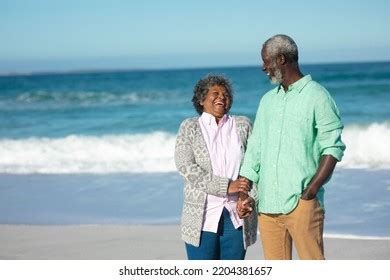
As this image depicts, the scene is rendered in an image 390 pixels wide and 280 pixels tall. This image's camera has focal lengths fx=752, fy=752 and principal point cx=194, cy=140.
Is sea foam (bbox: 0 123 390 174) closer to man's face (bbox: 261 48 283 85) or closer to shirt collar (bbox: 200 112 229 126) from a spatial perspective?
shirt collar (bbox: 200 112 229 126)

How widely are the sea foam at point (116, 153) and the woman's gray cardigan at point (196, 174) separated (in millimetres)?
4290

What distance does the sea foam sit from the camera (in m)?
7.00

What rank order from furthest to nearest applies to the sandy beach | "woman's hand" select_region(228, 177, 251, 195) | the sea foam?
the sea foam, the sandy beach, "woman's hand" select_region(228, 177, 251, 195)

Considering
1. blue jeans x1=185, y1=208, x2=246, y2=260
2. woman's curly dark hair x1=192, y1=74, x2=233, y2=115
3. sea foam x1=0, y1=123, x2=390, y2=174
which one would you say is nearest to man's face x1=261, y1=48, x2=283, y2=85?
woman's curly dark hair x1=192, y1=74, x2=233, y2=115

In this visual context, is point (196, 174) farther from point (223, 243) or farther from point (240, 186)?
point (223, 243)

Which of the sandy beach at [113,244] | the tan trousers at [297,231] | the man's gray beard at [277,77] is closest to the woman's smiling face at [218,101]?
the man's gray beard at [277,77]

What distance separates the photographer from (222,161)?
249 centimetres

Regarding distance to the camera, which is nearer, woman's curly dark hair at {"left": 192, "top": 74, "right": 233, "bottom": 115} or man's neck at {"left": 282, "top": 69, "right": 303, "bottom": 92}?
man's neck at {"left": 282, "top": 69, "right": 303, "bottom": 92}

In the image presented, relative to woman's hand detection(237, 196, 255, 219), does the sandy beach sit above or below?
below

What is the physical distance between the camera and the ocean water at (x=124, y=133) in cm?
539

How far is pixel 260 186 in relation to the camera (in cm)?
236

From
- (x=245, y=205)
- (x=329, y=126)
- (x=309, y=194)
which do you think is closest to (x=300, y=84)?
(x=329, y=126)

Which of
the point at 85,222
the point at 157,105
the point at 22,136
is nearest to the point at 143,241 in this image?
the point at 85,222

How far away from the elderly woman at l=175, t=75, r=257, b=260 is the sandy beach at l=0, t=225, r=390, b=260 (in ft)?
4.67
